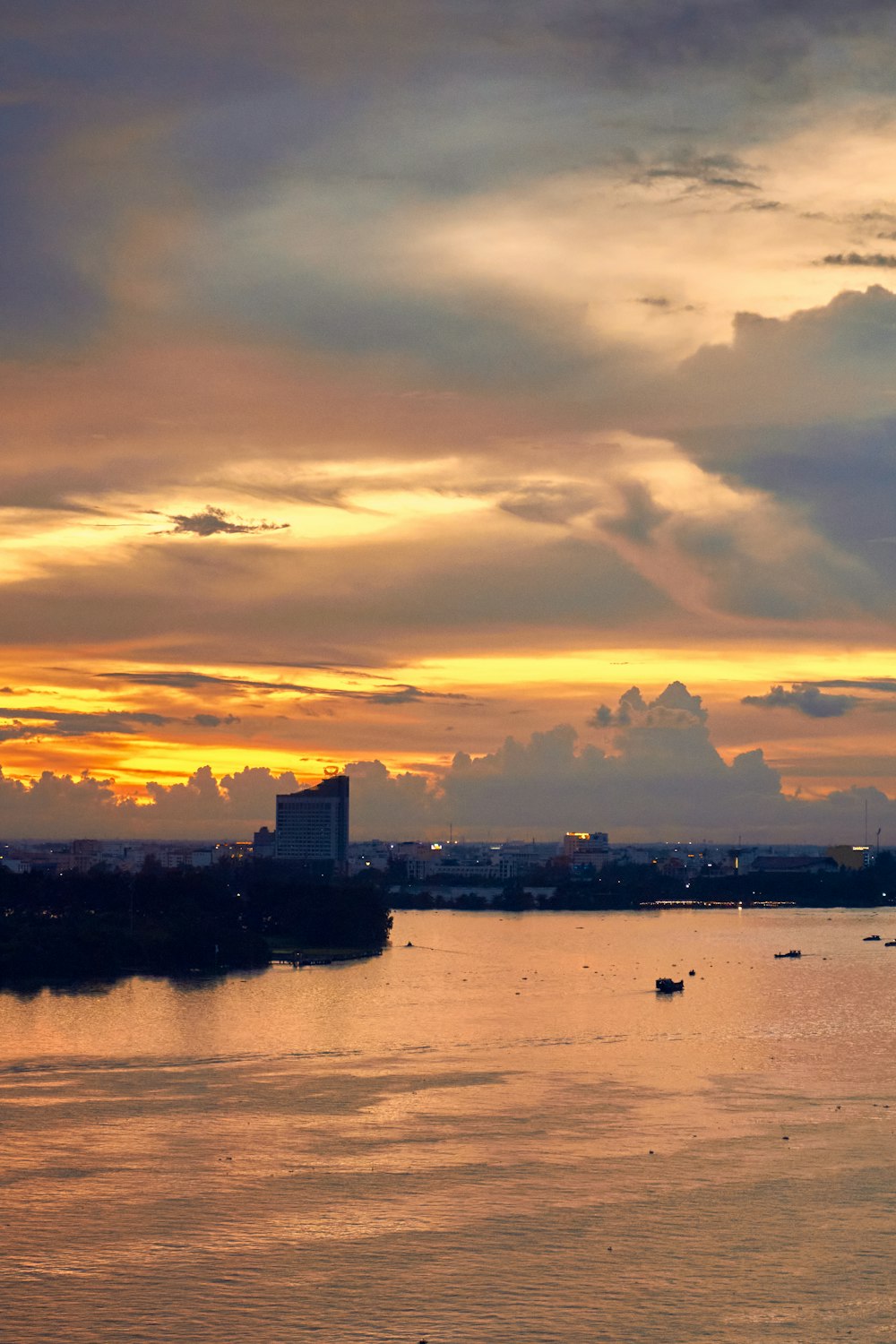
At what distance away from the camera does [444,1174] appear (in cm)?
3734

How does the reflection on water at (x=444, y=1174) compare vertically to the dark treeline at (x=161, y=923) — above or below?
below

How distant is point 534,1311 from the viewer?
93.9 feet

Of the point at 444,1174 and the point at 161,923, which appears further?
the point at 161,923

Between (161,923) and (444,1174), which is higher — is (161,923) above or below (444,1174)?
above

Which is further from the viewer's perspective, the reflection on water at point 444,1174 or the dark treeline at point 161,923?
the dark treeline at point 161,923

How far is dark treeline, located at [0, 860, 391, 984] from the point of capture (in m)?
81.9

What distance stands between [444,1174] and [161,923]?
209 ft

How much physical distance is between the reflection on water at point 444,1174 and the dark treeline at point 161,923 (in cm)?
1251

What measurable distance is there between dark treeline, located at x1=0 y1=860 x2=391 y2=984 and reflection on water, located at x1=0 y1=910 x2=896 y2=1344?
1251 centimetres

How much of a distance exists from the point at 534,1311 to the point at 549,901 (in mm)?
155415

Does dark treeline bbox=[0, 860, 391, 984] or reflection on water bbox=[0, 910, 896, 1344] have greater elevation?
dark treeline bbox=[0, 860, 391, 984]

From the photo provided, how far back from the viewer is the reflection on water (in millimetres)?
28812

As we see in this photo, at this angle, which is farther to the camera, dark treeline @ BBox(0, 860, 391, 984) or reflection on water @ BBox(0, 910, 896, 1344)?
dark treeline @ BBox(0, 860, 391, 984)

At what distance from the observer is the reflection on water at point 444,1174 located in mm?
28812
